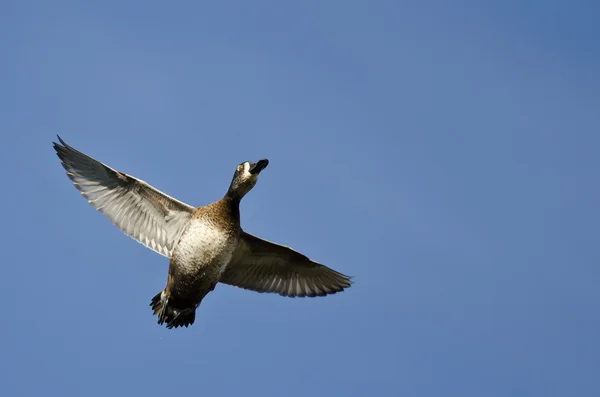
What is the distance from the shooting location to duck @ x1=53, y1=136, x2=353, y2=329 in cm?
1516

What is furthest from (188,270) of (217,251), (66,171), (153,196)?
(66,171)

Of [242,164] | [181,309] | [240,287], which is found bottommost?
[181,309]

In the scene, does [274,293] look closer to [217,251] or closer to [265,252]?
[265,252]

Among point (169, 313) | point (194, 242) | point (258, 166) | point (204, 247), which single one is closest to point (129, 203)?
point (194, 242)

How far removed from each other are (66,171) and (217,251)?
3.07 metres

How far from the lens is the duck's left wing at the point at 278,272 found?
53.3 feet

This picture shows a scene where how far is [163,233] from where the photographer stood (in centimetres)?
1611

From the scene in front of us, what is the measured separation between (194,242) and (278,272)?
2.23m

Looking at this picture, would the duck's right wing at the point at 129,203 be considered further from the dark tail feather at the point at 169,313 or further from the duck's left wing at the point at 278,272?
the duck's left wing at the point at 278,272

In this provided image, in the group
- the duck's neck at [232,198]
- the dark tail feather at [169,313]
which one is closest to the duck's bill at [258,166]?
the duck's neck at [232,198]

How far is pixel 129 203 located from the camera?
16.1 meters

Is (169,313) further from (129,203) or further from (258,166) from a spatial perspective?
(258,166)

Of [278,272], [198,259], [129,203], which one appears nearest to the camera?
[198,259]

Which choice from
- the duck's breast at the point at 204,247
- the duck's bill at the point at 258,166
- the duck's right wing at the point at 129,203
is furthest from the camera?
the duck's right wing at the point at 129,203
